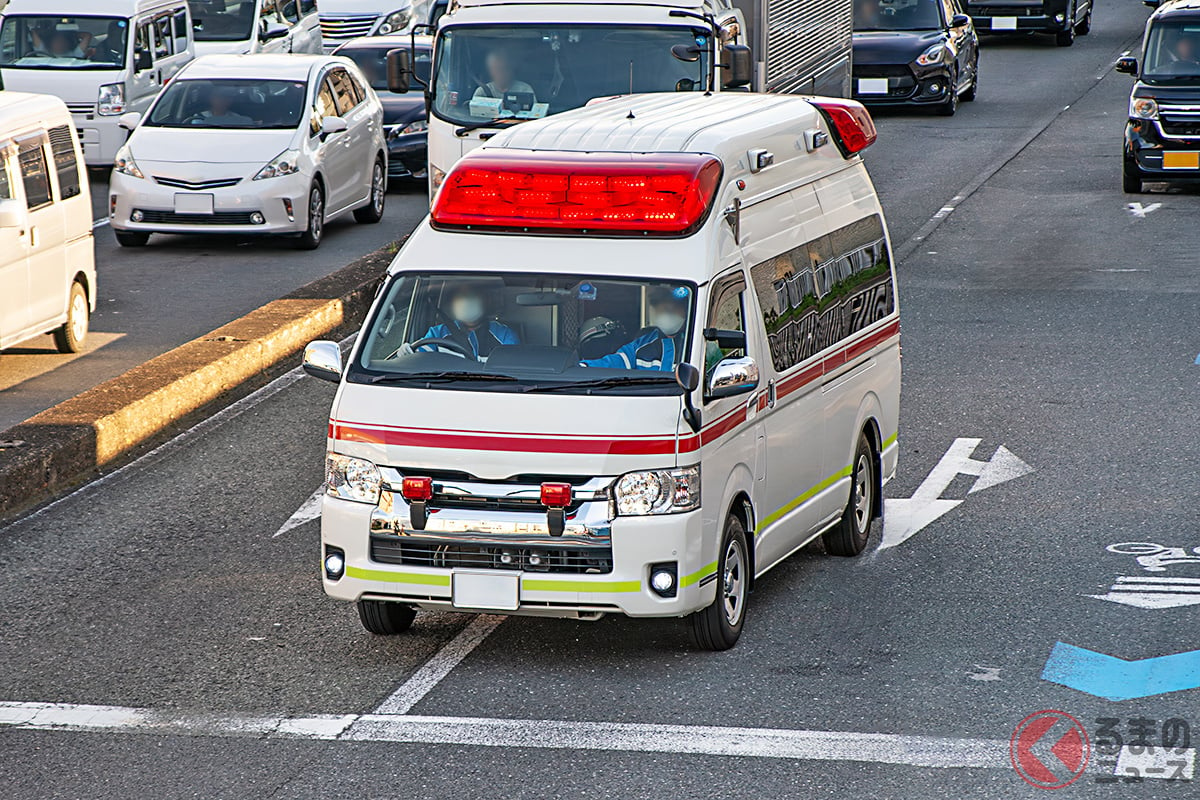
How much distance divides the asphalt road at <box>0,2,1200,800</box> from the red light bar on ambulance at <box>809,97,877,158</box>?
85.5 inches

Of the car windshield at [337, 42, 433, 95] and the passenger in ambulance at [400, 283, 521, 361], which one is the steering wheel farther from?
the car windshield at [337, 42, 433, 95]

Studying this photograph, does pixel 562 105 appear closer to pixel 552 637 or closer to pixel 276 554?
pixel 276 554

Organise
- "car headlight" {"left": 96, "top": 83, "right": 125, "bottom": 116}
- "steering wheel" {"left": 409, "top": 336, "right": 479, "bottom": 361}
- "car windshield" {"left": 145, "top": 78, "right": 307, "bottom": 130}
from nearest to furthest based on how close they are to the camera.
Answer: "steering wheel" {"left": 409, "top": 336, "right": 479, "bottom": 361} < "car windshield" {"left": 145, "top": 78, "right": 307, "bottom": 130} < "car headlight" {"left": 96, "top": 83, "right": 125, "bottom": 116}

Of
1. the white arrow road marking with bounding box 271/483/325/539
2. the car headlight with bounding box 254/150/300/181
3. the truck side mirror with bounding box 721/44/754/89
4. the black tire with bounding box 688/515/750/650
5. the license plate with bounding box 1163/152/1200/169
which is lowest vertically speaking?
the white arrow road marking with bounding box 271/483/325/539

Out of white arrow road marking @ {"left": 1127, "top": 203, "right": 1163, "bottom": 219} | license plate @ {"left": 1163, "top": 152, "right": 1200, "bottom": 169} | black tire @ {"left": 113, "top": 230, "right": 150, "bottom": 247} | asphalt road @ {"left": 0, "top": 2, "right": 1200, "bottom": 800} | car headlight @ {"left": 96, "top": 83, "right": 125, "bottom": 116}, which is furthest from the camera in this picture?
car headlight @ {"left": 96, "top": 83, "right": 125, "bottom": 116}

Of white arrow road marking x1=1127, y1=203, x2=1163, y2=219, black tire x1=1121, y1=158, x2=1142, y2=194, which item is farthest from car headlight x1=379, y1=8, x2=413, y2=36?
white arrow road marking x1=1127, y1=203, x2=1163, y2=219

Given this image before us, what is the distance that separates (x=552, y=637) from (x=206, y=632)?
1623mm

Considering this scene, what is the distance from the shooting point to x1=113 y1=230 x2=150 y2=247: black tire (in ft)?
68.3

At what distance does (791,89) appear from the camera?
71.6 ft

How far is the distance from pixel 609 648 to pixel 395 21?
2883 cm

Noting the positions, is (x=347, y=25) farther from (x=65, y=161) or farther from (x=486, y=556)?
(x=486, y=556)

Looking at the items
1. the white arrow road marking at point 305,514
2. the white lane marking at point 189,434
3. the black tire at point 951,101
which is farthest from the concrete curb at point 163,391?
the black tire at point 951,101

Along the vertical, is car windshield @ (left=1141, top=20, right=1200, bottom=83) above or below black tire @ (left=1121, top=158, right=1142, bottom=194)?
above

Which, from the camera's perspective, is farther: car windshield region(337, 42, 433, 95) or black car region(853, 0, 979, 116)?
black car region(853, 0, 979, 116)
